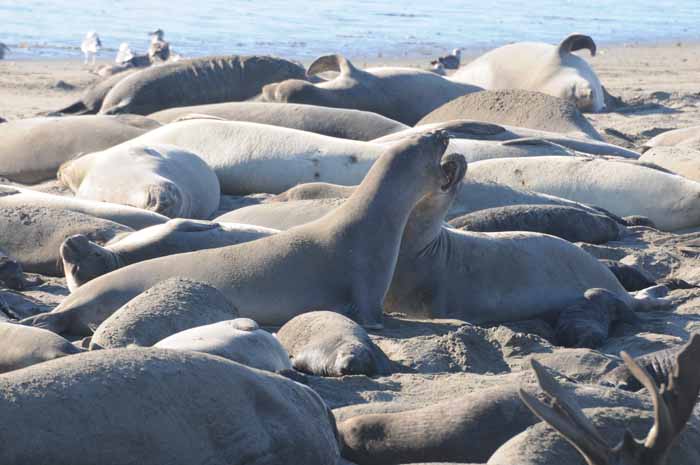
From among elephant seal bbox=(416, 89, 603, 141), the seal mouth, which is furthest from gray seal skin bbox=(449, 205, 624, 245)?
elephant seal bbox=(416, 89, 603, 141)

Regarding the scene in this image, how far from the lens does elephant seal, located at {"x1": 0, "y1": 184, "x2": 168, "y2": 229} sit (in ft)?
20.8

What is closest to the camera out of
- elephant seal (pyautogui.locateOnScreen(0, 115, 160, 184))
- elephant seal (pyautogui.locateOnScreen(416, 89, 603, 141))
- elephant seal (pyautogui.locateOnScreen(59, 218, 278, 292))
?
elephant seal (pyautogui.locateOnScreen(59, 218, 278, 292))

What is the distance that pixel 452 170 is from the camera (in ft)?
18.4

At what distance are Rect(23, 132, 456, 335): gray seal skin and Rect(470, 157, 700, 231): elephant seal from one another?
2269 millimetres

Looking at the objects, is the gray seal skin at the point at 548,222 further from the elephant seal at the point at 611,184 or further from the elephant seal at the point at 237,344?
the elephant seal at the point at 237,344

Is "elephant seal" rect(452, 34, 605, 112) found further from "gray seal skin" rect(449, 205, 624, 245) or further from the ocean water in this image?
the ocean water

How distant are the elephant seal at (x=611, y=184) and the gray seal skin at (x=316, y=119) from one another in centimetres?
143

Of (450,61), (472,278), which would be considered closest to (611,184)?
(472,278)

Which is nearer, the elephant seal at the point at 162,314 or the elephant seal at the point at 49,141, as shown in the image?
the elephant seal at the point at 162,314

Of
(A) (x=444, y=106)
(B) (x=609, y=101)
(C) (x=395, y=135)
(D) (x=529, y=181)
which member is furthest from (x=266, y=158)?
(B) (x=609, y=101)

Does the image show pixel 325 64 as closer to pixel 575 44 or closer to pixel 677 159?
pixel 575 44

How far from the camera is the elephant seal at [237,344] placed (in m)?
3.73

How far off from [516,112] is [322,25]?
49.4 feet

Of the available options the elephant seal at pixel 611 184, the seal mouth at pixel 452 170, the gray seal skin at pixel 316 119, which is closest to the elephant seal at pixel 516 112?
the gray seal skin at pixel 316 119
